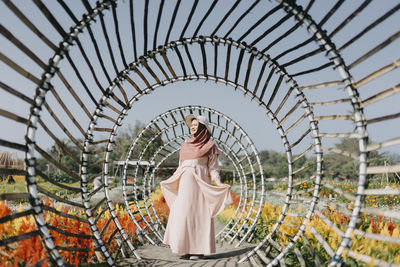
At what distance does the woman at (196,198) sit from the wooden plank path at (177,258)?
0.16m

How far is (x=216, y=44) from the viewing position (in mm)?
3125

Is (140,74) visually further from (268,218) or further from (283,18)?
(268,218)

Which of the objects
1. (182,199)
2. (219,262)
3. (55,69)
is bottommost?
(219,262)

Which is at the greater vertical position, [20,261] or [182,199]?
[182,199]

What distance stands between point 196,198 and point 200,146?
0.80 metres

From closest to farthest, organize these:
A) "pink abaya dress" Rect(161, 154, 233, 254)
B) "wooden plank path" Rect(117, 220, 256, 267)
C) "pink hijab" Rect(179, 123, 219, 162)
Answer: "wooden plank path" Rect(117, 220, 256, 267)
"pink abaya dress" Rect(161, 154, 233, 254)
"pink hijab" Rect(179, 123, 219, 162)

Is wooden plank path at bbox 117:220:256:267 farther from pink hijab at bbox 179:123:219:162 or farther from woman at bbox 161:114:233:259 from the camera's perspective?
pink hijab at bbox 179:123:219:162

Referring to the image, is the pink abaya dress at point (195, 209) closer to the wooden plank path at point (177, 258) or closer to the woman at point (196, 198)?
the woman at point (196, 198)

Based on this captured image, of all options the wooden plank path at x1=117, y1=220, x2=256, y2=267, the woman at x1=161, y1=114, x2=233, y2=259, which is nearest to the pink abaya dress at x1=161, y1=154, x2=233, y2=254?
the woman at x1=161, y1=114, x2=233, y2=259

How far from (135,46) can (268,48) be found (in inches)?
53.5

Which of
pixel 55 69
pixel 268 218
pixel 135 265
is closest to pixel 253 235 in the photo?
pixel 268 218

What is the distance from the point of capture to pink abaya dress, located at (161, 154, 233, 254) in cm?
430

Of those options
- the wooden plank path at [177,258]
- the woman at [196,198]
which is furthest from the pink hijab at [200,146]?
the wooden plank path at [177,258]

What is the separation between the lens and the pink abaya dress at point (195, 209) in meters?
4.30
